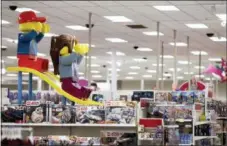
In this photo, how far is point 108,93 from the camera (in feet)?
51.0

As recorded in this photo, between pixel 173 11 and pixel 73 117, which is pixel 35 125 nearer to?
pixel 73 117

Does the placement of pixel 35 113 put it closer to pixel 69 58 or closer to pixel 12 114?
pixel 12 114

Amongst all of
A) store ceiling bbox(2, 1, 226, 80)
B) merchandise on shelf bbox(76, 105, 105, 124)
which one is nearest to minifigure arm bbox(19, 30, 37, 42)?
merchandise on shelf bbox(76, 105, 105, 124)

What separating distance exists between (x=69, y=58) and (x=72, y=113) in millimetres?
1456

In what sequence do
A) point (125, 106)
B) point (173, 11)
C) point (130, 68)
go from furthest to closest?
point (130, 68), point (173, 11), point (125, 106)

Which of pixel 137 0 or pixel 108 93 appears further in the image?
pixel 108 93

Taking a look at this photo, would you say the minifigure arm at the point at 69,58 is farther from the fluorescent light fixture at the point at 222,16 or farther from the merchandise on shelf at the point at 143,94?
the fluorescent light fixture at the point at 222,16

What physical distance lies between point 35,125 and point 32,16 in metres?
2.12

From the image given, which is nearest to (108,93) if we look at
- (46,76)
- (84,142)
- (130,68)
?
(46,76)

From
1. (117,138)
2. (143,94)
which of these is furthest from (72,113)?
(143,94)

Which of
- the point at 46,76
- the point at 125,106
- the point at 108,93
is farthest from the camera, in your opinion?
the point at 108,93

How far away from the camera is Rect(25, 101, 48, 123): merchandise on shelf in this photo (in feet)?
25.6

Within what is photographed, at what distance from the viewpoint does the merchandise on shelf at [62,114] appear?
775 centimetres

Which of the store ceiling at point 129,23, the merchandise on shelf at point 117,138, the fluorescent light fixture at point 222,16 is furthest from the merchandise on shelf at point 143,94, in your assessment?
the merchandise on shelf at point 117,138
